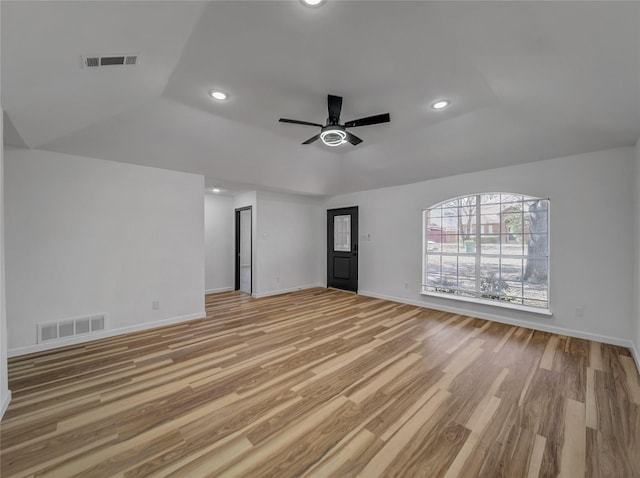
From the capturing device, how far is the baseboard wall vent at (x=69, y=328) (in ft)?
10.4

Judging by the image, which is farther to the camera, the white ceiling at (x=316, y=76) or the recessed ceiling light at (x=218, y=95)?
the recessed ceiling light at (x=218, y=95)

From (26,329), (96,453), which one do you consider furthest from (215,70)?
(26,329)

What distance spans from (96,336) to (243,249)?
3517 millimetres

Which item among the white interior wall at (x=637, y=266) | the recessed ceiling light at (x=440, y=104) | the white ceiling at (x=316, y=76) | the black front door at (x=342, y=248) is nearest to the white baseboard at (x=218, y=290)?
the black front door at (x=342, y=248)

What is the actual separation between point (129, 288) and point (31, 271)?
1022 mm

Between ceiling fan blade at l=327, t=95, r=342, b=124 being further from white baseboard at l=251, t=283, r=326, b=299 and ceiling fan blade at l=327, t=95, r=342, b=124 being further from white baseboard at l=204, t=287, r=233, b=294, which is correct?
white baseboard at l=204, t=287, r=233, b=294

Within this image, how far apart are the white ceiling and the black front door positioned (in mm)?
2569

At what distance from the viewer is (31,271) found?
311cm

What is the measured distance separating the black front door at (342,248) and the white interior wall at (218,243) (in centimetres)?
263

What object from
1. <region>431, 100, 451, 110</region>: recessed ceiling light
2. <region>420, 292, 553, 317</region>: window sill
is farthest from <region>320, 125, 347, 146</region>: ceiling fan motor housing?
<region>420, 292, 553, 317</region>: window sill

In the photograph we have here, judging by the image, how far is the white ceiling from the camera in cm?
161

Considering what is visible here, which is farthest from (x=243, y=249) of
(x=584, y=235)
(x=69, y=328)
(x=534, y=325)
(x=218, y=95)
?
(x=584, y=235)

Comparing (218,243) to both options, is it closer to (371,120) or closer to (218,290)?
(218,290)

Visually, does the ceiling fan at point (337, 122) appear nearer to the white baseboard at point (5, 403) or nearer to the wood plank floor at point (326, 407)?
the wood plank floor at point (326, 407)
